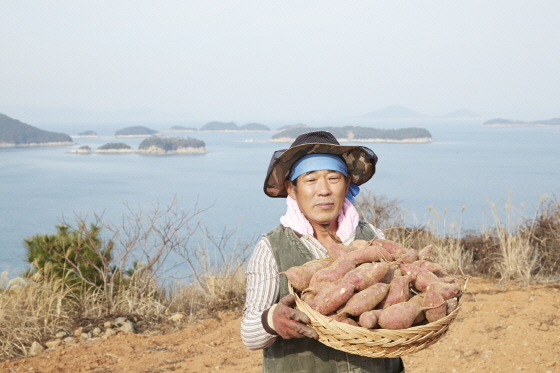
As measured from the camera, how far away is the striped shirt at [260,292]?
182cm

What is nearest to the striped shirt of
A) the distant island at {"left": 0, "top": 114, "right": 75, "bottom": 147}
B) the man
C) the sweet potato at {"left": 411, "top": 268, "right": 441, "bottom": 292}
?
the man

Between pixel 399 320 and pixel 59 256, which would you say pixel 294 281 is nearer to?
pixel 399 320

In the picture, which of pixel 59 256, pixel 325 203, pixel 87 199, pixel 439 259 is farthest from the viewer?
pixel 87 199

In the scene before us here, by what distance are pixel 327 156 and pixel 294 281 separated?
0.57 m

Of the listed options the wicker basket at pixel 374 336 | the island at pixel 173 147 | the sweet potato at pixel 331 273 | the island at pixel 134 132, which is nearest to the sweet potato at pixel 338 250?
the sweet potato at pixel 331 273

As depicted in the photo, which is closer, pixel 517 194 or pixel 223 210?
pixel 223 210

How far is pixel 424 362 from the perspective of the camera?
13.7 feet

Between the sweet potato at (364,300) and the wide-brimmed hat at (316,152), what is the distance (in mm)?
618

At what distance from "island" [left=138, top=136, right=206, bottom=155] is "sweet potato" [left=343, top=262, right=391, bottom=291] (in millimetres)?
83602

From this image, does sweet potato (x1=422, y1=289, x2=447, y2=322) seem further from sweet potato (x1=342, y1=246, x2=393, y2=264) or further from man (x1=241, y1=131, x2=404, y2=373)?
man (x1=241, y1=131, x2=404, y2=373)

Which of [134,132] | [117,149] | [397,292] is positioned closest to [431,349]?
[397,292]

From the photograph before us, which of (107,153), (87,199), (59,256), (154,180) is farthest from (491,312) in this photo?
(107,153)

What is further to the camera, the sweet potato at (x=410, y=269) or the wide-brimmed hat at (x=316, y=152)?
the wide-brimmed hat at (x=316, y=152)

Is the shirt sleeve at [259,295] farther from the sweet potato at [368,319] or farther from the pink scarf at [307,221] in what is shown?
the sweet potato at [368,319]
